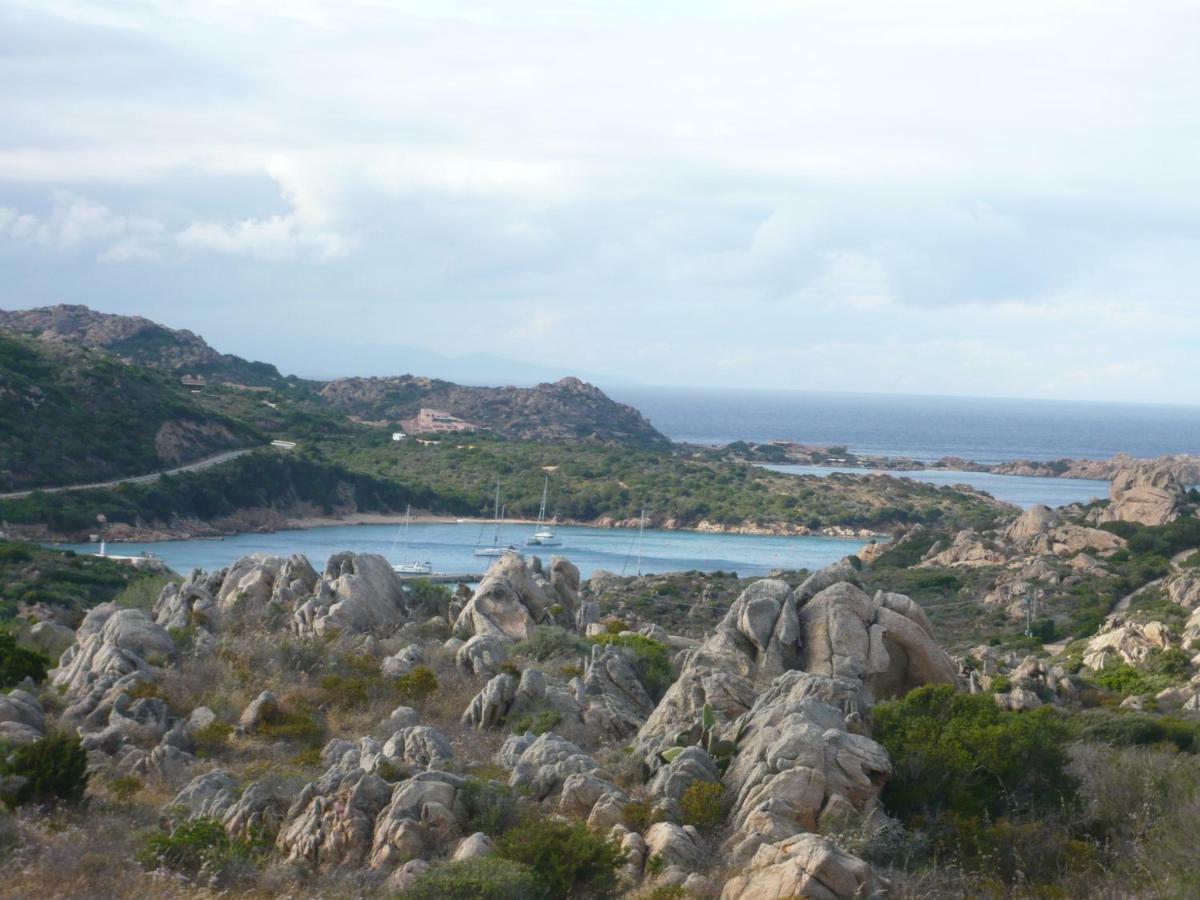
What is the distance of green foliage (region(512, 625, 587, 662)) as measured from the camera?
20.8 m

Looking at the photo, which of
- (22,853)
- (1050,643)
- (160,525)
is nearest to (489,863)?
(22,853)

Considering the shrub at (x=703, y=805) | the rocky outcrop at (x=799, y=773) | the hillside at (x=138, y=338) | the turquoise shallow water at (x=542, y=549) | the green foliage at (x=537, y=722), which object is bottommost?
the turquoise shallow water at (x=542, y=549)

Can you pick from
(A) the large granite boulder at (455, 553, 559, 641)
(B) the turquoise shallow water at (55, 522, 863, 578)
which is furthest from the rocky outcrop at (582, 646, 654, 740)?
(B) the turquoise shallow water at (55, 522, 863, 578)

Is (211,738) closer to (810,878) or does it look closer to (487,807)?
(487,807)

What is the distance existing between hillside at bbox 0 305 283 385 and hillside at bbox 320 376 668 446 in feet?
46.4

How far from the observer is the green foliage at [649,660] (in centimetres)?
1883

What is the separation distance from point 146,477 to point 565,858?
85.1 meters

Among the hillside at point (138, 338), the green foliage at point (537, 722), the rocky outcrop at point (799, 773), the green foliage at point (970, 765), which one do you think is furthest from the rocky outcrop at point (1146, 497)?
the hillside at point (138, 338)

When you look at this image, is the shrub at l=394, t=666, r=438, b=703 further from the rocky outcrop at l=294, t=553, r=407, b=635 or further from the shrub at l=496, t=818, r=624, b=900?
the shrub at l=496, t=818, r=624, b=900

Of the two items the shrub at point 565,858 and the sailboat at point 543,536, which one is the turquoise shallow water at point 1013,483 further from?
the shrub at point 565,858

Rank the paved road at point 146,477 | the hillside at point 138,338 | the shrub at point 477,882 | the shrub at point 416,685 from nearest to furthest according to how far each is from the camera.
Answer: the shrub at point 477,882 < the shrub at point 416,685 < the paved road at point 146,477 < the hillside at point 138,338

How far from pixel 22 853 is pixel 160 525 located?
78.3 metres

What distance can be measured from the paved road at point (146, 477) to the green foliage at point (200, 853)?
7189cm

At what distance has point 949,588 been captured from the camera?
5678 centimetres
